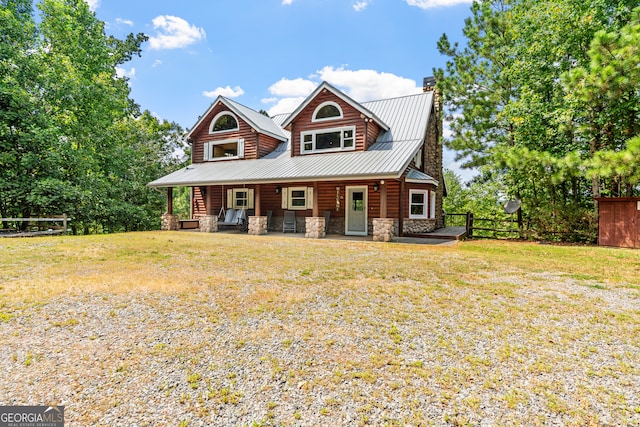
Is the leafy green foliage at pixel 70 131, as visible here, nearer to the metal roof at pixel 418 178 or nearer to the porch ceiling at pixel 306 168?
the porch ceiling at pixel 306 168

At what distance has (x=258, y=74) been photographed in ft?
62.8

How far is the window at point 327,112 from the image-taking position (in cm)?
1502

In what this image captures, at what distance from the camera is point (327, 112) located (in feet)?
50.1

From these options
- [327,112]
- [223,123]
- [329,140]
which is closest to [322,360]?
[329,140]

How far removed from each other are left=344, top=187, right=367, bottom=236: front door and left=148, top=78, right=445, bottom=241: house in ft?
0.15

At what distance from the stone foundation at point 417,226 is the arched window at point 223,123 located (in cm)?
1071

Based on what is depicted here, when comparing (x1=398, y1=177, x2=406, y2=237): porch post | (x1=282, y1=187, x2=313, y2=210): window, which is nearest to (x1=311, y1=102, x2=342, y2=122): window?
(x1=282, y1=187, x2=313, y2=210): window

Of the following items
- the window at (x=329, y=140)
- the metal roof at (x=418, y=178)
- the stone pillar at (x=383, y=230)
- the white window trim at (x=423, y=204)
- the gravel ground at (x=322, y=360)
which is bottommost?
the gravel ground at (x=322, y=360)

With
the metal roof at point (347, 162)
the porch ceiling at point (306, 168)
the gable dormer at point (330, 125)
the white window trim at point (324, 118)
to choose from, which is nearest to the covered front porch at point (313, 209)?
the porch ceiling at point (306, 168)

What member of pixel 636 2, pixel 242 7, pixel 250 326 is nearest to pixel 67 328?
pixel 250 326

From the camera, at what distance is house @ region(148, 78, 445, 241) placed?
1297 cm

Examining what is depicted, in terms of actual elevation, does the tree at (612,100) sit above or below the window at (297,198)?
above

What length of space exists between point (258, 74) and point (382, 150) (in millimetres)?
10200

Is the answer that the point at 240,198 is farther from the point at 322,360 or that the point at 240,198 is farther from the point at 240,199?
the point at 322,360
